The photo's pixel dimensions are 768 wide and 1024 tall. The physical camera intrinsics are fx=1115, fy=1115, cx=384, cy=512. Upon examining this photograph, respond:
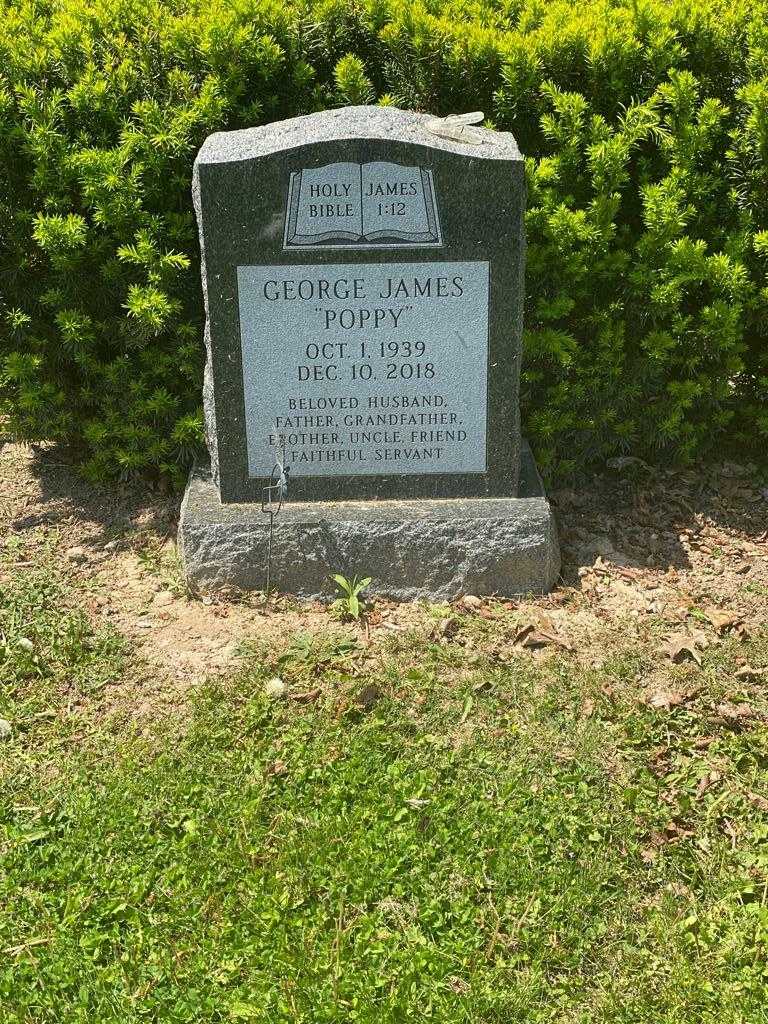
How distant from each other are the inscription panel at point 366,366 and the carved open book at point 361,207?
0.09 meters

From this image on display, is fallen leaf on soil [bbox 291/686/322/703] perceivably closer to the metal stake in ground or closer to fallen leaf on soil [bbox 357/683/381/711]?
fallen leaf on soil [bbox 357/683/381/711]

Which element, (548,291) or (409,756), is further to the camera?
(548,291)

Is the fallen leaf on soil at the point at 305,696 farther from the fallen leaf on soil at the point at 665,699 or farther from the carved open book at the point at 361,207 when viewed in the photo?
the carved open book at the point at 361,207

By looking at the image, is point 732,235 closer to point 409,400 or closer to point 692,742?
point 409,400

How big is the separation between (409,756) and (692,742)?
867mm

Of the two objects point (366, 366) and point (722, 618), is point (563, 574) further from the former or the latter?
point (366, 366)

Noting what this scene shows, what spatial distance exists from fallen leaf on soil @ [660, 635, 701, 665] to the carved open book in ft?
5.19

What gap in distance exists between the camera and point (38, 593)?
163 inches

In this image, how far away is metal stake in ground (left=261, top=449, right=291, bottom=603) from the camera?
159 inches

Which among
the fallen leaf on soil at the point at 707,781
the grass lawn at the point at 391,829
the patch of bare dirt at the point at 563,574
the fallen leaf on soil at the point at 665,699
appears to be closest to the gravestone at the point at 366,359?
the patch of bare dirt at the point at 563,574

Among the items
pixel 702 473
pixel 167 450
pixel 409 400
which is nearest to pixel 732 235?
pixel 702 473

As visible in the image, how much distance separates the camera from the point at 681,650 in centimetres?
376

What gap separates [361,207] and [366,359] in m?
0.53

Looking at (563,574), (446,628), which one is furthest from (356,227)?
(563,574)
